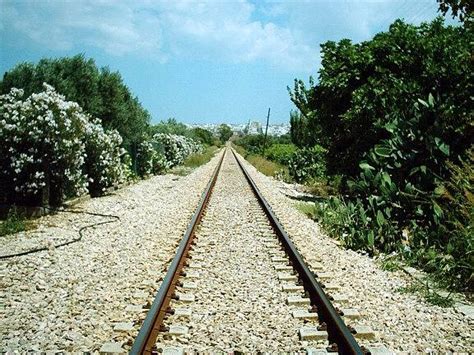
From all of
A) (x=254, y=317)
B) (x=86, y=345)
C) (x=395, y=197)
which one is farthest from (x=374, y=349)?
(x=395, y=197)

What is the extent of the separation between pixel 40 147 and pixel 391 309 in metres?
7.94

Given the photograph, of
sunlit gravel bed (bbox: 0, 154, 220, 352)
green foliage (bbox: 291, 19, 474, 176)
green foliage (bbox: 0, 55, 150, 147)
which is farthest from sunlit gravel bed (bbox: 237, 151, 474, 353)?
green foliage (bbox: 0, 55, 150, 147)

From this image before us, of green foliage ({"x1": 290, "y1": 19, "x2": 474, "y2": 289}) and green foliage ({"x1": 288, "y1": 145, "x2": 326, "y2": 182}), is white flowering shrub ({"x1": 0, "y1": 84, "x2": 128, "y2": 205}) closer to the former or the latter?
green foliage ({"x1": 290, "y1": 19, "x2": 474, "y2": 289})

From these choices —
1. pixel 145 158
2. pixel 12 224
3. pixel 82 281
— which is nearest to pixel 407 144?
pixel 82 281

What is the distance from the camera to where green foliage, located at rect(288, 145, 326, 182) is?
2123 cm

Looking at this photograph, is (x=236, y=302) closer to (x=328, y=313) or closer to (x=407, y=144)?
(x=328, y=313)

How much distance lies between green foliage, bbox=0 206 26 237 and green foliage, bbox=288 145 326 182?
14642 millimetres

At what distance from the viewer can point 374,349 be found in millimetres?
3615

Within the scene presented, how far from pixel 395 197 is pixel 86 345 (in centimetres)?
596

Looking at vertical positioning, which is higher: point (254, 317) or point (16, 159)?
point (16, 159)

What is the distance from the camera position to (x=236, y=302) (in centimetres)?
472

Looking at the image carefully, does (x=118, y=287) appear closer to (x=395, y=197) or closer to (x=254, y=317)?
(x=254, y=317)

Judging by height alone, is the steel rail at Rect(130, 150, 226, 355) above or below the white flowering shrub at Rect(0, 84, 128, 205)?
below

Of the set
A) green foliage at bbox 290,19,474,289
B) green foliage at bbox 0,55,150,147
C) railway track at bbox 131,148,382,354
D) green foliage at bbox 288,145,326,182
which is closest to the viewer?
railway track at bbox 131,148,382,354
